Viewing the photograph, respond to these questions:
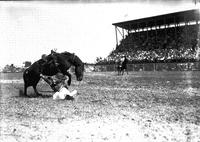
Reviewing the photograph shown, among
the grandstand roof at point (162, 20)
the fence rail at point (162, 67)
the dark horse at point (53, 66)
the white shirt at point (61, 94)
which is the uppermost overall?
the grandstand roof at point (162, 20)

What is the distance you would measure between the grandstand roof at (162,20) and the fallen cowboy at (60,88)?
29362 millimetres

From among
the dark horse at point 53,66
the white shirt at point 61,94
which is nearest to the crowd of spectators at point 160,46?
the dark horse at point 53,66

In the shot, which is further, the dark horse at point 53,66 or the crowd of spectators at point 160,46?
the crowd of spectators at point 160,46

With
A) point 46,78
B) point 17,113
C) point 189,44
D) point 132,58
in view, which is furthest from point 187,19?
point 17,113

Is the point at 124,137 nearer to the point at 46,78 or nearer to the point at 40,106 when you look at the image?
the point at 40,106

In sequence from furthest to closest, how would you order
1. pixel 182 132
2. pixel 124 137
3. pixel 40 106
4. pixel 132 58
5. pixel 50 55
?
pixel 132 58
pixel 50 55
pixel 40 106
pixel 182 132
pixel 124 137

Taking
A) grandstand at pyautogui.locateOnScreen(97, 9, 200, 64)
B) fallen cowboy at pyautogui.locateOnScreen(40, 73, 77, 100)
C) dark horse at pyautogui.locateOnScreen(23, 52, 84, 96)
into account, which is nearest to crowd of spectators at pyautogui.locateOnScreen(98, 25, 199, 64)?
grandstand at pyautogui.locateOnScreen(97, 9, 200, 64)

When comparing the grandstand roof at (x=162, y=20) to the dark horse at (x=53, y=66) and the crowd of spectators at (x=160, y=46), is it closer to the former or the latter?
the crowd of spectators at (x=160, y=46)

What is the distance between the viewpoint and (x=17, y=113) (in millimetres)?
7008

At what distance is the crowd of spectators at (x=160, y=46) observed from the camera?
3584cm

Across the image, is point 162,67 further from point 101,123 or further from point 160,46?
point 101,123

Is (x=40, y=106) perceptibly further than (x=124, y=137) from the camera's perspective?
Yes

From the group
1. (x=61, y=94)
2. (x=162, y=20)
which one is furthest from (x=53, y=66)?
(x=162, y=20)

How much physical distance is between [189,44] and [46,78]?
95.5ft
